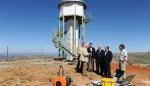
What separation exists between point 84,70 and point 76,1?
45.7 feet

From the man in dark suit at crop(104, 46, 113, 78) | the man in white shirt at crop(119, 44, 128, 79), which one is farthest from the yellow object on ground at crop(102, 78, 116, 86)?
the man in dark suit at crop(104, 46, 113, 78)

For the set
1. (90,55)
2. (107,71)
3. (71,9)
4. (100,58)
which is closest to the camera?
(107,71)

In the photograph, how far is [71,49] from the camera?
2792 cm

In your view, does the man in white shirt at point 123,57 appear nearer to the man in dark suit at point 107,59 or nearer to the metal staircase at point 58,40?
the man in dark suit at point 107,59

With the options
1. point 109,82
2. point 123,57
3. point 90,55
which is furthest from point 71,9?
point 109,82

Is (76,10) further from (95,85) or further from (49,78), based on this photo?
(95,85)

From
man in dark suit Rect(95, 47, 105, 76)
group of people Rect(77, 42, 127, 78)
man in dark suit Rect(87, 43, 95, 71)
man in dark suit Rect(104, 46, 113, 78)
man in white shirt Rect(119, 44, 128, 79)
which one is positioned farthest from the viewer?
man in dark suit Rect(87, 43, 95, 71)

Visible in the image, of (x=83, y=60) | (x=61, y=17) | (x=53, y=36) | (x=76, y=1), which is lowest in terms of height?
(x=83, y=60)

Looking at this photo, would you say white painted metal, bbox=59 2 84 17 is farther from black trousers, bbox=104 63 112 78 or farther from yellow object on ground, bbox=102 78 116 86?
yellow object on ground, bbox=102 78 116 86

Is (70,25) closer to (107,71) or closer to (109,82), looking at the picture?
(107,71)

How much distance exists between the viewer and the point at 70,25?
28.0m

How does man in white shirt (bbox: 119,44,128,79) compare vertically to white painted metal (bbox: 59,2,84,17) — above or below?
below

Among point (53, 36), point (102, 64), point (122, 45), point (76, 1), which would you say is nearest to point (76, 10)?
point (76, 1)

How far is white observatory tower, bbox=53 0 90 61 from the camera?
27.6 metres
